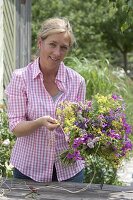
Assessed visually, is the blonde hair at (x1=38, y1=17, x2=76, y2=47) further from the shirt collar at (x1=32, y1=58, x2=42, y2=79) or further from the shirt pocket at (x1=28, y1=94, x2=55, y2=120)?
the shirt pocket at (x1=28, y1=94, x2=55, y2=120)

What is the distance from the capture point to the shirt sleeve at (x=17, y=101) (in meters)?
2.83

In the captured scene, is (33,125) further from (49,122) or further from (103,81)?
(103,81)

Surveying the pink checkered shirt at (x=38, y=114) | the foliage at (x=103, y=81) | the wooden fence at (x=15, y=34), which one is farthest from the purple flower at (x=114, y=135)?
the foliage at (x=103, y=81)

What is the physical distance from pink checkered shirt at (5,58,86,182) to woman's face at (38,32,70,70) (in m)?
0.09

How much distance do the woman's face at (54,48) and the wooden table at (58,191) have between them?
0.65m

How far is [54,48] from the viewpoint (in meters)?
2.82

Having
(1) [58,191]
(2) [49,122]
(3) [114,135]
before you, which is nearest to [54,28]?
(2) [49,122]

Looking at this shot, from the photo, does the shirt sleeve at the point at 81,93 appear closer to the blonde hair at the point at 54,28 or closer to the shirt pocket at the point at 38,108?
the shirt pocket at the point at 38,108

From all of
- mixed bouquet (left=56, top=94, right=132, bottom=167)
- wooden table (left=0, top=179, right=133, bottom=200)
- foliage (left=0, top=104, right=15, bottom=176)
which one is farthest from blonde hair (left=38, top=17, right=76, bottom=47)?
foliage (left=0, top=104, right=15, bottom=176)

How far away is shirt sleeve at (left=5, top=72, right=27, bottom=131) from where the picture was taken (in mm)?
2830

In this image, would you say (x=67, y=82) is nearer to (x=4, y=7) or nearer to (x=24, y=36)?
(x=4, y=7)

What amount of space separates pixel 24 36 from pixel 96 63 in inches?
101

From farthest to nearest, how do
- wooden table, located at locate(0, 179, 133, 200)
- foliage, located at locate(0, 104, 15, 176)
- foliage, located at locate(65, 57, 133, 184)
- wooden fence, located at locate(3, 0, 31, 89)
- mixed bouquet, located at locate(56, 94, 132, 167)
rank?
1. foliage, located at locate(65, 57, 133, 184)
2. wooden fence, located at locate(3, 0, 31, 89)
3. foliage, located at locate(0, 104, 15, 176)
4. wooden table, located at locate(0, 179, 133, 200)
5. mixed bouquet, located at locate(56, 94, 132, 167)

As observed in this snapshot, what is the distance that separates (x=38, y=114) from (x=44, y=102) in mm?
73
